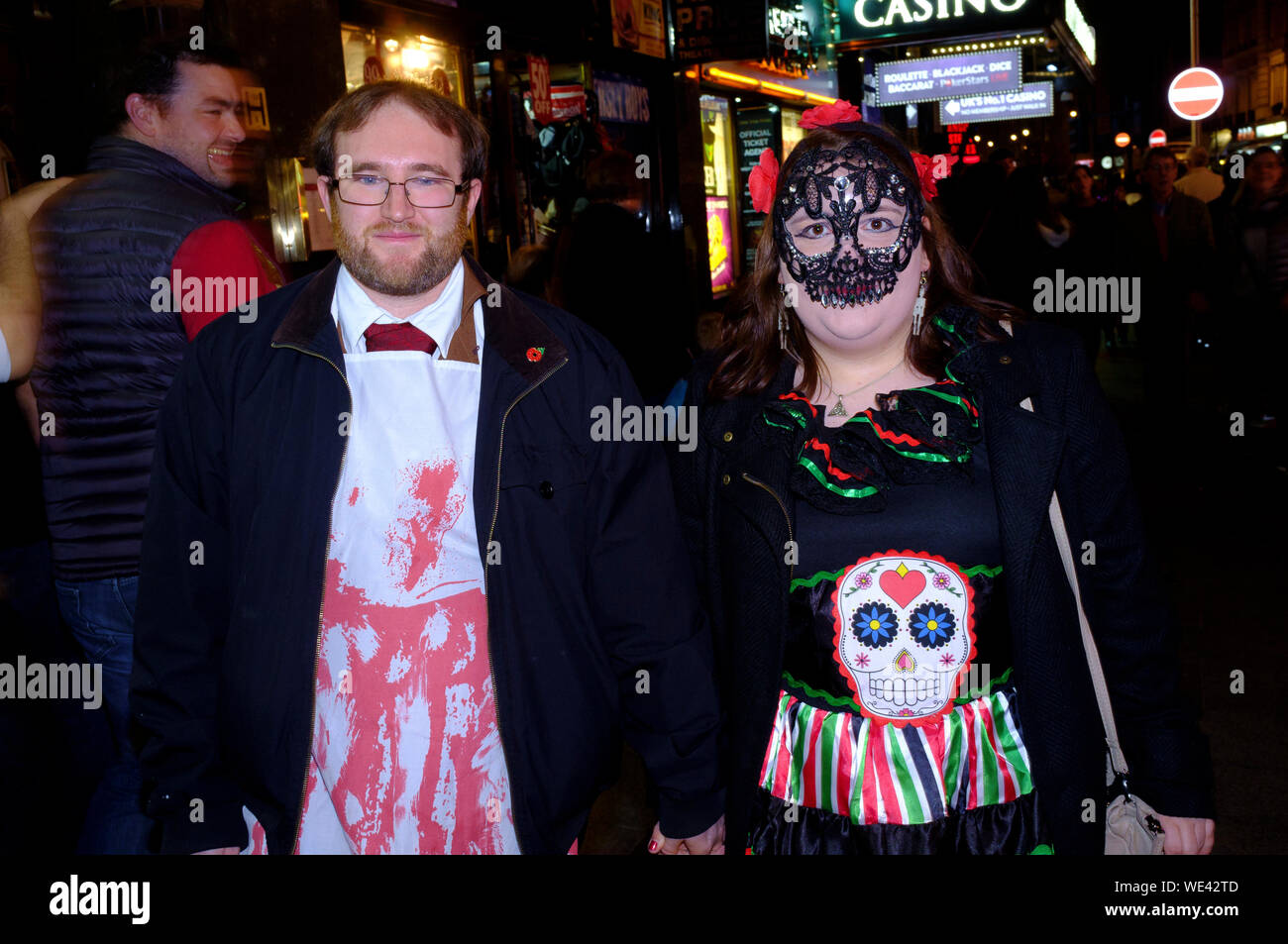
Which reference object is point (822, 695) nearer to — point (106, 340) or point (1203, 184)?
point (106, 340)

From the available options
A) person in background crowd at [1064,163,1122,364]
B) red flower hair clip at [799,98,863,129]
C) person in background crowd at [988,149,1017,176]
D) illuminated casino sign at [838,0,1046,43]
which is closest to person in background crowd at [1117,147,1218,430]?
person in background crowd at [1064,163,1122,364]

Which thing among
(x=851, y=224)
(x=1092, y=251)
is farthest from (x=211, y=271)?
(x=1092, y=251)

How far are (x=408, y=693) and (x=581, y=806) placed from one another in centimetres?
50

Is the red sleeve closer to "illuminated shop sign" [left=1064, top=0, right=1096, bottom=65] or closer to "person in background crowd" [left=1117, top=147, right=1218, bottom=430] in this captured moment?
"person in background crowd" [left=1117, top=147, right=1218, bottom=430]

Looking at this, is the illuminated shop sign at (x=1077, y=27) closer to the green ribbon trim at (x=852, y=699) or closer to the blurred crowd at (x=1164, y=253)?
the blurred crowd at (x=1164, y=253)

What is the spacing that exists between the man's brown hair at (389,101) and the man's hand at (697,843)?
1.62 meters

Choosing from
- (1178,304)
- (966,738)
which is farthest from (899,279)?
(1178,304)

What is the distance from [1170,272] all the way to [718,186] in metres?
4.98

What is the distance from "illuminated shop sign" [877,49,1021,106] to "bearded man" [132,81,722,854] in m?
12.5

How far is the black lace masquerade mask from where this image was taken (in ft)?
8.31

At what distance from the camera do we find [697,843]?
2.52 m

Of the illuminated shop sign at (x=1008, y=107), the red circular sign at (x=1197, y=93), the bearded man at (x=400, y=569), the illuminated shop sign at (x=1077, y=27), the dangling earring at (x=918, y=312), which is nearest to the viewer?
the bearded man at (x=400, y=569)

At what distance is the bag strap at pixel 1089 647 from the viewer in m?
2.43

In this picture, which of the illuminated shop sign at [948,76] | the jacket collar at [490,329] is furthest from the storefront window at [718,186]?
the jacket collar at [490,329]
